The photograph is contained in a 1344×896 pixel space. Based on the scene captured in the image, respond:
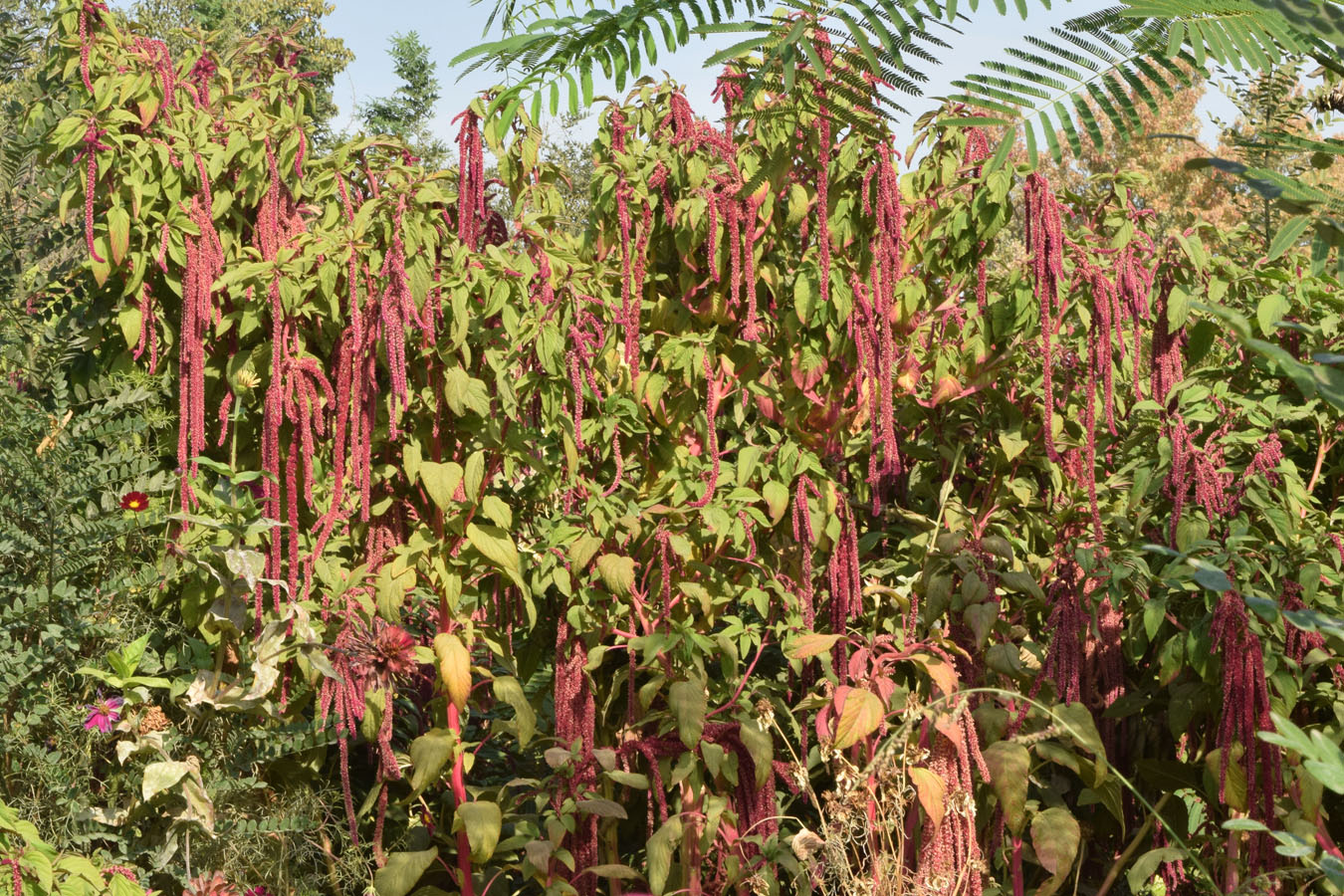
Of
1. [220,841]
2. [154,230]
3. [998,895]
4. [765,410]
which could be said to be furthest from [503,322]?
[998,895]

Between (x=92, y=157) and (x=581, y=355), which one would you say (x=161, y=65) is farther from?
(x=581, y=355)

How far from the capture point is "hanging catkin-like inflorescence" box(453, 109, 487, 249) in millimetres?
2969

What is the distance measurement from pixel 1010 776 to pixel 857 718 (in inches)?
13.3

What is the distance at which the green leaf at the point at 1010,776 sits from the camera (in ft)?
8.48

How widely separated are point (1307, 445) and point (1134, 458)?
0.38 m

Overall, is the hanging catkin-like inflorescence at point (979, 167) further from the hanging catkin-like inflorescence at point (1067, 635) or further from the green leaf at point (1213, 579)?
the green leaf at point (1213, 579)

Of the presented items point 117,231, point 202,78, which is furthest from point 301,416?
point 202,78

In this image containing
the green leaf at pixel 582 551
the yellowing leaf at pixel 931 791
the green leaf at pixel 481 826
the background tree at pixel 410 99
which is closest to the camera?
the yellowing leaf at pixel 931 791

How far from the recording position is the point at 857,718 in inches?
101

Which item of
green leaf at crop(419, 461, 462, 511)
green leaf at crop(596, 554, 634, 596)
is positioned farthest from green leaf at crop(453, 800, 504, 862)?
green leaf at crop(419, 461, 462, 511)

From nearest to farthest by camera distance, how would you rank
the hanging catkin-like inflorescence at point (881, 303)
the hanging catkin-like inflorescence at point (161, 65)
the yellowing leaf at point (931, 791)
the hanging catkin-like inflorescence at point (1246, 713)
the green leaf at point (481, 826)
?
the hanging catkin-like inflorescence at point (1246, 713)
the yellowing leaf at point (931, 791)
the green leaf at point (481, 826)
the hanging catkin-like inflorescence at point (881, 303)
the hanging catkin-like inflorescence at point (161, 65)

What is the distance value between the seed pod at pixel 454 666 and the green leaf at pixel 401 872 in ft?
1.10

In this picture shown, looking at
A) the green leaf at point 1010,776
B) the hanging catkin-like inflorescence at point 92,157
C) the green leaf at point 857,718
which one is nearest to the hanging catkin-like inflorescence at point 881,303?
the green leaf at point 857,718

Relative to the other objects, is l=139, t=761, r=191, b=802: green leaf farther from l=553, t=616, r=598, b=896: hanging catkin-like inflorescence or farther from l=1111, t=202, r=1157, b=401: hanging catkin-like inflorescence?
l=1111, t=202, r=1157, b=401: hanging catkin-like inflorescence
